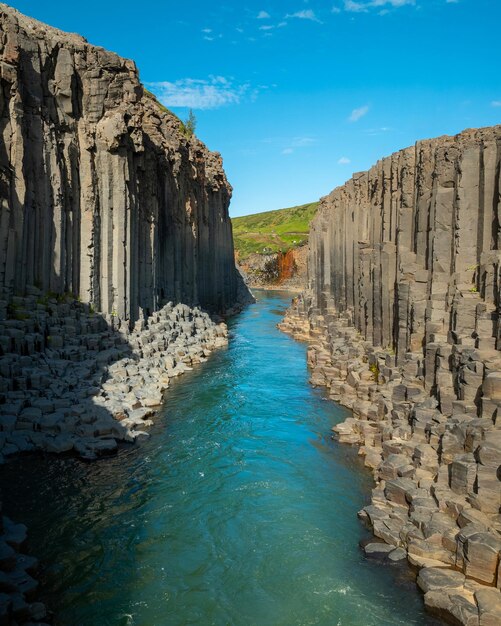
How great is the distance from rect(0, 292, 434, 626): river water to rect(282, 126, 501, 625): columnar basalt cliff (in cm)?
97

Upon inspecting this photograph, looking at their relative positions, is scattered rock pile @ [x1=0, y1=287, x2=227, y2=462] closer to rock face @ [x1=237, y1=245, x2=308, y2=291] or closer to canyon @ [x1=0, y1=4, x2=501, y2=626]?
canyon @ [x1=0, y1=4, x2=501, y2=626]

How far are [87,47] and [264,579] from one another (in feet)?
89.9

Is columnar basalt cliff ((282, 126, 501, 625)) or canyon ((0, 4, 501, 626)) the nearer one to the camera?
columnar basalt cliff ((282, 126, 501, 625))

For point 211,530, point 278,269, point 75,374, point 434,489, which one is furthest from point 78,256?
point 278,269

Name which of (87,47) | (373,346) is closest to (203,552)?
(373,346)

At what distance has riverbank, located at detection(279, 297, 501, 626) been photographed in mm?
10070

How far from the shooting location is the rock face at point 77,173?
2330 cm

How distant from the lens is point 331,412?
22.2 meters

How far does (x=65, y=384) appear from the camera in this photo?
2027 centimetres

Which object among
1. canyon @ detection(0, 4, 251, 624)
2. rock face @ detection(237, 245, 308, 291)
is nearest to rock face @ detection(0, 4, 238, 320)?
canyon @ detection(0, 4, 251, 624)

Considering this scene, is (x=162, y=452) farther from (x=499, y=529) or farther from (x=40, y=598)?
(x=499, y=529)

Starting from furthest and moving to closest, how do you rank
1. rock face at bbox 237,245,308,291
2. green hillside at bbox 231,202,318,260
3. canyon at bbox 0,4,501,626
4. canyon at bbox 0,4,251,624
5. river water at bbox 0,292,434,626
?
1. green hillside at bbox 231,202,318,260
2. rock face at bbox 237,245,308,291
3. canyon at bbox 0,4,251,624
4. canyon at bbox 0,4,501,626
5. river water at bbox 0,292,434,626

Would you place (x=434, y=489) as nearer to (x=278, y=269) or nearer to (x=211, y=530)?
(x=211, y=530)

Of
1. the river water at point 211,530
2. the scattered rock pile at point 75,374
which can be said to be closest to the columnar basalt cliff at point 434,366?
the river water at point 211,530
